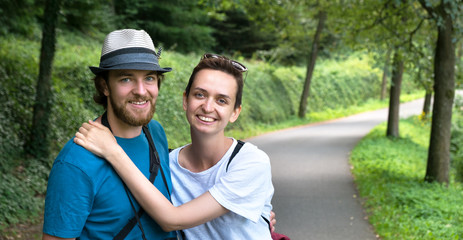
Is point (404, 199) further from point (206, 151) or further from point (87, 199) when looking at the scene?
point (87, 199)

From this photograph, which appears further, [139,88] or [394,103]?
[394,103]

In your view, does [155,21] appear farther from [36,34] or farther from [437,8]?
[437,8]

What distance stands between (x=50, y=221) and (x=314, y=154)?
14.1m

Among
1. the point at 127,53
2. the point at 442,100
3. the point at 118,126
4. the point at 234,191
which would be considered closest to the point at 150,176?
the point at 118,126

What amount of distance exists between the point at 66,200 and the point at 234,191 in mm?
811

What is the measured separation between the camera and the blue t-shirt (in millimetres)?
1989

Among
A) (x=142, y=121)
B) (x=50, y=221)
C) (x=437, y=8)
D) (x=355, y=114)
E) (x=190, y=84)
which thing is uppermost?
(x=437, y=8)

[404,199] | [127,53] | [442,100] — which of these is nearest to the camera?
[127,53]

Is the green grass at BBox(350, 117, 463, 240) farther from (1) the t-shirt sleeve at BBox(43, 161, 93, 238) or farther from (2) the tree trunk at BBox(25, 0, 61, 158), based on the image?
(2) the tree trunk at BBox(25, 0, 61, 158)

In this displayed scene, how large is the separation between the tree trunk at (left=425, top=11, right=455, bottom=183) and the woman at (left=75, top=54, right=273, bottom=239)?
8.42 meters

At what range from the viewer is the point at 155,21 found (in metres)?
22.9

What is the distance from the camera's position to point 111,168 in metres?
2.17

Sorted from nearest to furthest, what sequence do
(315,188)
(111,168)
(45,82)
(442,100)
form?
(111,168) → (45,82) → (442,100) → (315,188)

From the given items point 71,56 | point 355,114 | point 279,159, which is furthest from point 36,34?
point 355,114
